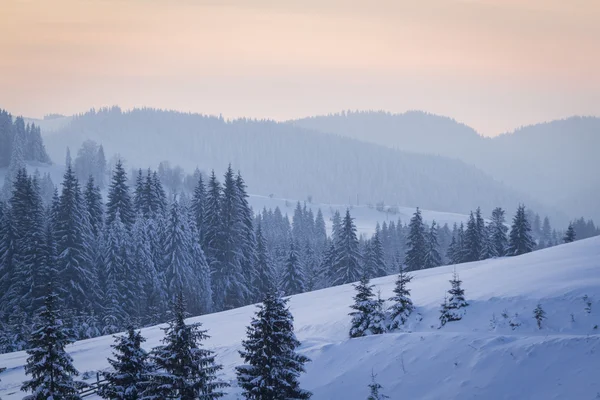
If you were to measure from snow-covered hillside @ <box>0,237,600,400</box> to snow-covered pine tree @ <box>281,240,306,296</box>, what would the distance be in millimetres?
26885

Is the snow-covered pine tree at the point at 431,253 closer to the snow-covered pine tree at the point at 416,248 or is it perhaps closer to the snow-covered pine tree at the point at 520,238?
the snow-covered pine tree at the point at 416,248

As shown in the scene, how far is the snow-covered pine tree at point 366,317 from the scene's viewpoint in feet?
83.1

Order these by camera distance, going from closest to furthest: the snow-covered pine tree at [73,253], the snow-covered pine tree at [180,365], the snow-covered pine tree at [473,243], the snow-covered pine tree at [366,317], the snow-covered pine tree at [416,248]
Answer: the snow-covered pine tree at [180,365]
the snow-covered pine tree at [366,317]
the snow-covered pine tree at [73,253]
the snow-covered pine tree at [416,248]
the snow-covered pine tree at [473,243]

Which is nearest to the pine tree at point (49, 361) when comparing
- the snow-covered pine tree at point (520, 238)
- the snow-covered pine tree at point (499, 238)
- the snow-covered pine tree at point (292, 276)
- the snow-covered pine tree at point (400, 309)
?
the snow-covered pine tree at point (400, 309)

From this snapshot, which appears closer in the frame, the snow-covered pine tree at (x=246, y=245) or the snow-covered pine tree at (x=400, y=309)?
the snow-covered pine tree at (x=400, y=309)

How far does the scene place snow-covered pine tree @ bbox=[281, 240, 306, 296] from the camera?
59.3 meters

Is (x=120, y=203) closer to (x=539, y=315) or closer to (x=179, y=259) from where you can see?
(x=179, y=259)

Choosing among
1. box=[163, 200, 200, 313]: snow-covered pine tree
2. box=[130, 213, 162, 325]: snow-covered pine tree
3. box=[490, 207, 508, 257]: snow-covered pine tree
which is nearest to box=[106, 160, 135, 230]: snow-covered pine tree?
box=[130, 213, 162, 325]: snow-covered pine tree

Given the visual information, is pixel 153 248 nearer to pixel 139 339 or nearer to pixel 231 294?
pixel 231 294

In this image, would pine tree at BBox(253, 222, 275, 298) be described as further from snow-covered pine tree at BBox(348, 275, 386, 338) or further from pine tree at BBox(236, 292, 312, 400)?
pine tree at BBox(236, 292, 312, 400)

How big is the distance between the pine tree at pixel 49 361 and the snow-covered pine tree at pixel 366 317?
42.8ft

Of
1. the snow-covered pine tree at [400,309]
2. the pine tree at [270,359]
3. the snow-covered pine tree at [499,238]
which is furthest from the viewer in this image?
the snow-covered pine tree at [499,238]

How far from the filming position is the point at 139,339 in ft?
55.8

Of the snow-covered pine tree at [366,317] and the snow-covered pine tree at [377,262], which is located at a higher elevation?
the snow-covered pine tree at [377,262]
